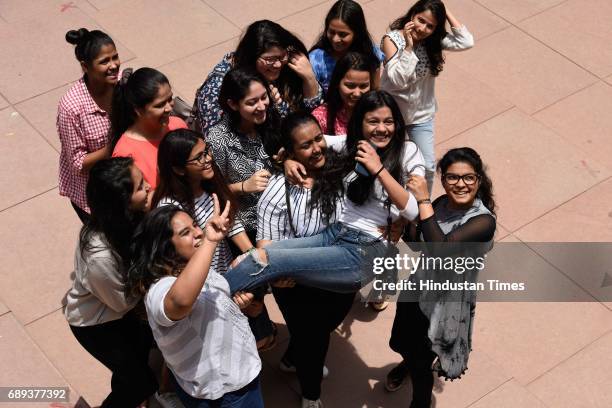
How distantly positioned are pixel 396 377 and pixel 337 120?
149cm

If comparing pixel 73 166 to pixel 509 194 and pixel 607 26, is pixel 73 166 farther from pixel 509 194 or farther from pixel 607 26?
pixel 607 26

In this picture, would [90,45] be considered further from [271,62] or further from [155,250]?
[155,250]

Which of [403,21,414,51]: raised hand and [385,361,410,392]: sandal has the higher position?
[403,21,414,51]: raised hand

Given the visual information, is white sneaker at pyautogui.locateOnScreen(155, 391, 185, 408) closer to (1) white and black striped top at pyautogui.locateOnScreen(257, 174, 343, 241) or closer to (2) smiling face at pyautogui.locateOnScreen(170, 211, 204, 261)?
(1) white and black striped top at pyautogui.locateOnScreen(257, 174, 343, 241)

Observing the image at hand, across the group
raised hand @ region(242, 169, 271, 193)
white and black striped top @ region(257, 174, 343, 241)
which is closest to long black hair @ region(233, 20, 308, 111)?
raised hand @ region(242, 169, 271, 193)

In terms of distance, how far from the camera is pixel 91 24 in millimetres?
7750

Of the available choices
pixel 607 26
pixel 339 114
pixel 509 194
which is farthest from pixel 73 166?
pixel 607 26

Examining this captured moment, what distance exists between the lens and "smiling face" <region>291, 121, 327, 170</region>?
4363mm

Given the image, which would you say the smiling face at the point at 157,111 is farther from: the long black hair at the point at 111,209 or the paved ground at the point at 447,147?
the paved ground at the point at 447,147

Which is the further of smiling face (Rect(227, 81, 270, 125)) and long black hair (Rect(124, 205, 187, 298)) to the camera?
smiling face (Rect(227, 81, 270, 125))

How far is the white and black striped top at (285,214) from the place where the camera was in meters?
4.35

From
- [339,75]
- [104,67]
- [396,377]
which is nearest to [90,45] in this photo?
[104,67]

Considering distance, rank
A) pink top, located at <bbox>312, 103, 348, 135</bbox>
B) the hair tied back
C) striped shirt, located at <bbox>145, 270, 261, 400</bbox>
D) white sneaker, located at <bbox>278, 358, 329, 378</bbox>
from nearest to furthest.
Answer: striped shirt, located at <bbox>145, 270, 261, 400</bbox> → the hair tied back → pink top, located at <bbox>312, 103, 348, 135</bbox> → white sneaker, located at <bbox>278, 358, 329, 378</bbox>

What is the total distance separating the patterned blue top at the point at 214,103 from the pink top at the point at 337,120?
0.29ft
